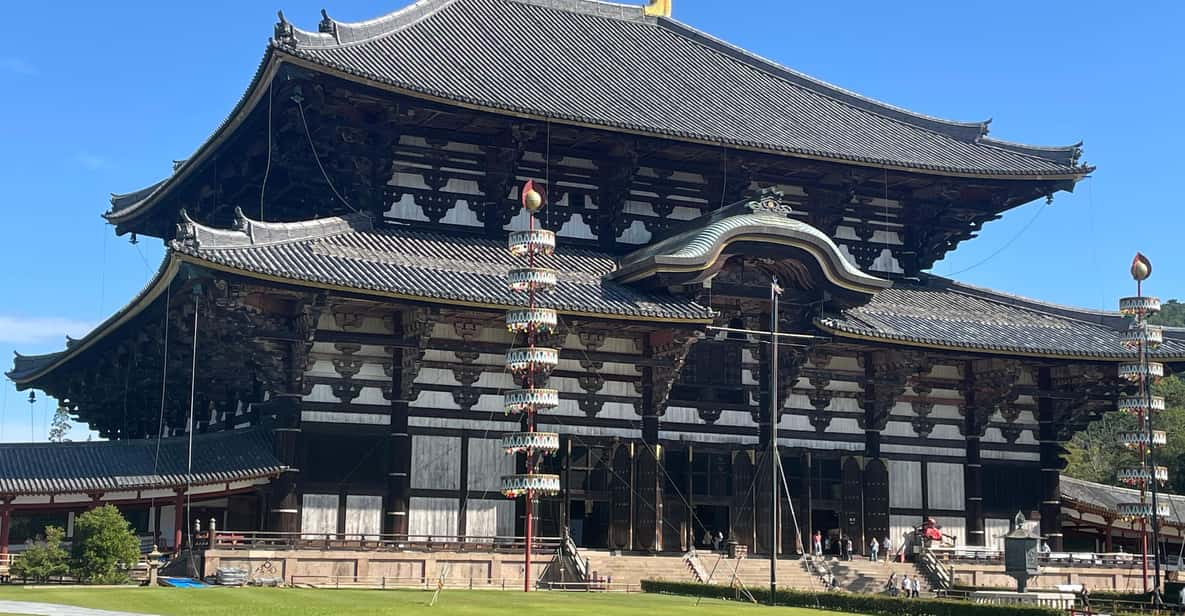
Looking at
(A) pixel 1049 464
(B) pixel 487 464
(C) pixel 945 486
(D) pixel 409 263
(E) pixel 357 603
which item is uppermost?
(D) pixel 409 263

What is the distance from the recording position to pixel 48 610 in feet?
89.9

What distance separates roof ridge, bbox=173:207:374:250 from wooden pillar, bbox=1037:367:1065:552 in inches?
949

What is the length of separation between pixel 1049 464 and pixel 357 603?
2884cm

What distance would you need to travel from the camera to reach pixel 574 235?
4875cm

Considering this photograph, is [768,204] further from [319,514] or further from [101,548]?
[101,548]

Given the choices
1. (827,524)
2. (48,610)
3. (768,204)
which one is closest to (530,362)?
(768,204)

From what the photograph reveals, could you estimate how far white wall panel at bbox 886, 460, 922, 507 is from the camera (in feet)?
163

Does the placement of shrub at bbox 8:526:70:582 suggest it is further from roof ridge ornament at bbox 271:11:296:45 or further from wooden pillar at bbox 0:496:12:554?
roof ridge ornament at bbox 271:11:296:45

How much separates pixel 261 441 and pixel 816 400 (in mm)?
18219

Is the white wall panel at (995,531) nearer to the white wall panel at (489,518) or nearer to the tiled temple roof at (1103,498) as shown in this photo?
the tiled temple roof at (1103,498)

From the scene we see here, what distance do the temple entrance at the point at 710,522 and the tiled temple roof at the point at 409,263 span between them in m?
7.20

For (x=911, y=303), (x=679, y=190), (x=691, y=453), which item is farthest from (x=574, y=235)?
(x=911, y=303)

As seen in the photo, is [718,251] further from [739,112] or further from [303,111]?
[303,111]

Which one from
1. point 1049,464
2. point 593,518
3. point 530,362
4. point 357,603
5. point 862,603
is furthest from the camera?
point 1049,464
